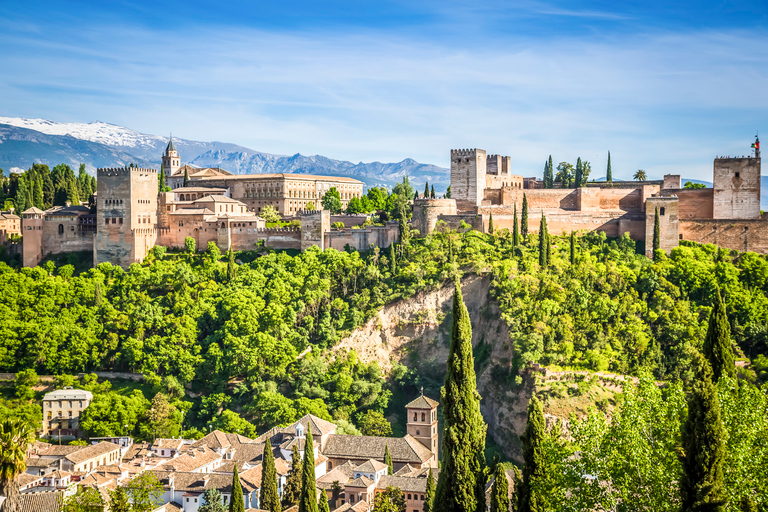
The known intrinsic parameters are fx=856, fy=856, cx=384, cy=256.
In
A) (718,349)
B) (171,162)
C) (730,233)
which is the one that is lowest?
(718,349)

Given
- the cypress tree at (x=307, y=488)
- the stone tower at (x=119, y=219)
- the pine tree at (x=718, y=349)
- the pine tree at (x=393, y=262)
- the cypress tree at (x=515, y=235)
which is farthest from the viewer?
the stone tower at (x=119, y=219)

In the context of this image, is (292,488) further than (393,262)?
No

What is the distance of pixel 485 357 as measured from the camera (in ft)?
184

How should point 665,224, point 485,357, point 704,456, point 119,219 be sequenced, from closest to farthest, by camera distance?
point 704,456 → point 485,357 → point 665,224 → point 119,219

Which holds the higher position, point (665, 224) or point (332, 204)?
point (332, 204)

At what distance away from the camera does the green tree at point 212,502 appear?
4012 centimetres

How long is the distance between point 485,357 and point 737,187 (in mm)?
23482

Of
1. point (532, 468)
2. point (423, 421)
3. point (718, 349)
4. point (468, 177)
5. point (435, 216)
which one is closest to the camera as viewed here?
point (532, 468)

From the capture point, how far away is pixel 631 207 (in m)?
65.6

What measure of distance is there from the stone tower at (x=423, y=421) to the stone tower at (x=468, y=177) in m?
22.8

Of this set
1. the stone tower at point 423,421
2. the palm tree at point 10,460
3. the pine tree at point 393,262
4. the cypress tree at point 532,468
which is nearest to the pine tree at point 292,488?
the stone tower at point 423,421

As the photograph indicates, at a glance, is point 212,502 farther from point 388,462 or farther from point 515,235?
point 515,235

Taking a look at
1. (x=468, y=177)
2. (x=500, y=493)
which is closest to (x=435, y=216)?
(x=468, y=177)

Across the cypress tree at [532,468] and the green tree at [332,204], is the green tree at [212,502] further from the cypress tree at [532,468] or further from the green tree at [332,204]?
the green tree at [332,204]
